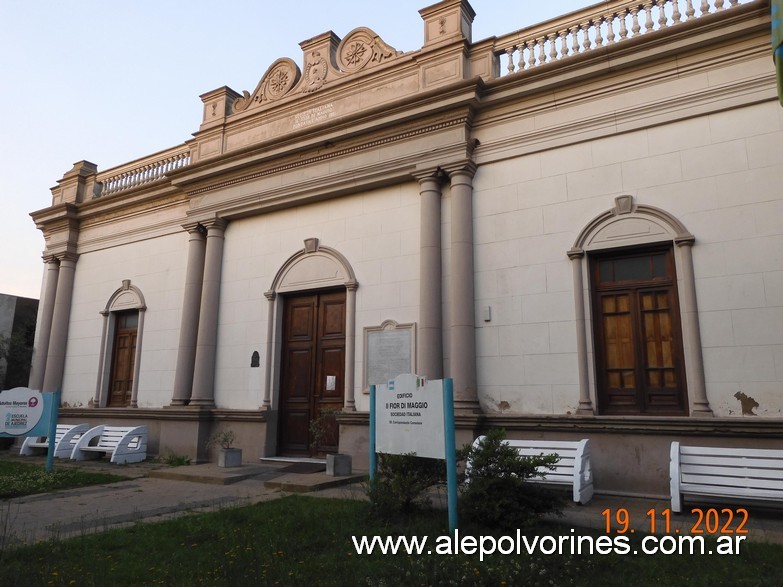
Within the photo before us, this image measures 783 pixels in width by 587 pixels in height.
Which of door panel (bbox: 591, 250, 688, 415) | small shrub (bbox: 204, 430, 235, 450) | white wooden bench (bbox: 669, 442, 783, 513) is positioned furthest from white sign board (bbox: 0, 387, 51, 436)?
white wooden bench (bbox: 669, 442, 783, 513)

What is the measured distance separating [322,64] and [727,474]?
420 inches

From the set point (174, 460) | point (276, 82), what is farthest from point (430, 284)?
point (276, 82)

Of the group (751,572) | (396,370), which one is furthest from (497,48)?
(751,572)

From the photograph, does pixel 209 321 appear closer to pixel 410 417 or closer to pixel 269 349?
pixel 269 349

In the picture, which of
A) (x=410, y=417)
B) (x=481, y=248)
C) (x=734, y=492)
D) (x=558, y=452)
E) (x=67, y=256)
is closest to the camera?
(x=410, y=417)

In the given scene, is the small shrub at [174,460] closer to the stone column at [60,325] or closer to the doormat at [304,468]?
the doormat at [304,468]

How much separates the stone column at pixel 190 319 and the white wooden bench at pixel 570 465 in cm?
754

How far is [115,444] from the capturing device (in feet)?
40.4

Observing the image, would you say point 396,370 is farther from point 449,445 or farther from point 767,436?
point 767,436

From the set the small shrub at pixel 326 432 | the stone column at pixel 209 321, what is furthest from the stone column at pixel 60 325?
the small shrub at pixel 326 432

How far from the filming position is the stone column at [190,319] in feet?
41.3

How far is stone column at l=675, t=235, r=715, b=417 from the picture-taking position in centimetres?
776

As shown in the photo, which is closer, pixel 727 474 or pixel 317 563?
pixel 317 563

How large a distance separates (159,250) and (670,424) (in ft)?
39.3
